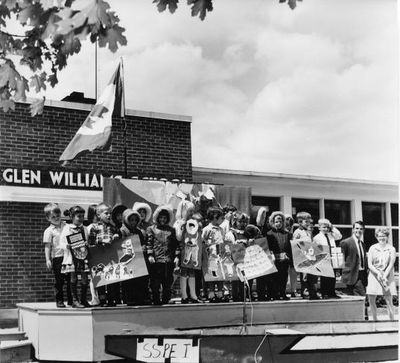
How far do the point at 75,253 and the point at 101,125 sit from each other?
2861mm

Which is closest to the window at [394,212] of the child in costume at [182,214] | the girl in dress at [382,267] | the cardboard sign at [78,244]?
the girl in dress at [382,267]

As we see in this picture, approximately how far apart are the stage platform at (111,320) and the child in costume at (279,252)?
1.27ft

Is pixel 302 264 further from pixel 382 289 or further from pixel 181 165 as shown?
pixel 181 165

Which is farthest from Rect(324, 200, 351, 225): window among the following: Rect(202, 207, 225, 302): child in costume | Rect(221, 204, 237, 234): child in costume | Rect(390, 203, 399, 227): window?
Rect(202, 207, 225, 302): child in costume

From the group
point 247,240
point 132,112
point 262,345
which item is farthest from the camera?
point 132,112

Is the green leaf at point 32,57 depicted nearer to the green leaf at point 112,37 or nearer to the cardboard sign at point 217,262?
the green leaf at point 112,37

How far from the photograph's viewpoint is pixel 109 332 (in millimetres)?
8719

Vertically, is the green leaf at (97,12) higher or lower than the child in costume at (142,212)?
higher

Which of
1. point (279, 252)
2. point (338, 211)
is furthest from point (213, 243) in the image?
point (338, 211)

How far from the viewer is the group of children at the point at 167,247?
9000 millimetres

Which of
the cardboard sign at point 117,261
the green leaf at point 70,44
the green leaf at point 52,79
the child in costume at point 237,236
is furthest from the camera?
the child in costume at point 237,236

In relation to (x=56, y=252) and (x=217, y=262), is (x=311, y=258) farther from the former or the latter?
(x=56, y=252)

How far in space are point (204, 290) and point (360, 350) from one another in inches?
107

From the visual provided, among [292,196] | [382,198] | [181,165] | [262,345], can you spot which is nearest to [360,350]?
[262,345]
